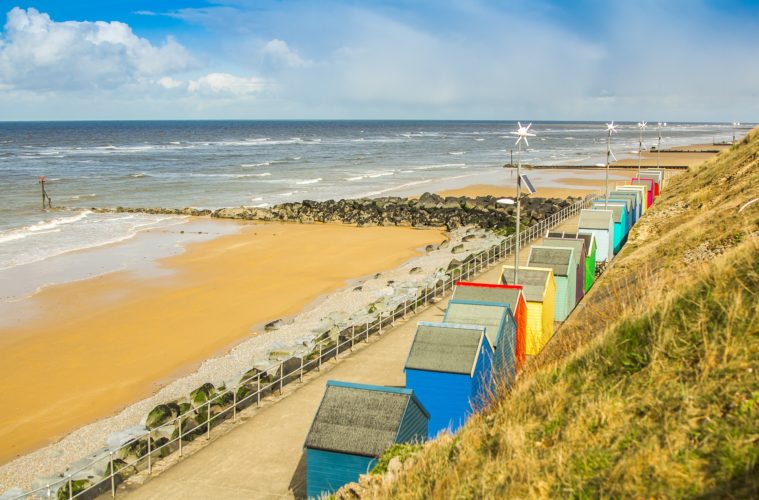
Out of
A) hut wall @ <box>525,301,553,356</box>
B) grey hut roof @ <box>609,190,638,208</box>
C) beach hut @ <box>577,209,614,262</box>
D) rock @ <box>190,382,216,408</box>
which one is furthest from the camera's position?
grey hut roof @ <box>609,190,638,208</box>

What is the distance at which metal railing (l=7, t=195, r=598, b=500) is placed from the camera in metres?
10.9

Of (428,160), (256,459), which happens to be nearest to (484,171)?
(428,160)

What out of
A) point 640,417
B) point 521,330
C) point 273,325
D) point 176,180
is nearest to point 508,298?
point 521,330

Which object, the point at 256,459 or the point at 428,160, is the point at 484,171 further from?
the point at 256,459

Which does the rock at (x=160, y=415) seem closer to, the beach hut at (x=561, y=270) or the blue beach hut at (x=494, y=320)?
the blue beach hut at (x=494, y=320)

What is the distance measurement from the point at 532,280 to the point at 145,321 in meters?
13.4

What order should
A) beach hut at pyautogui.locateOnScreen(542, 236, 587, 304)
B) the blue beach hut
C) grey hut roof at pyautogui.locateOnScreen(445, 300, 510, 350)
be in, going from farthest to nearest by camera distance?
beach hut at pyautogui.locateOnScreen(542, 236, 587, 304) → grey hut roof at pyautogui.locateOnScreen(445, 300, 510, 350) → the blue beach hut

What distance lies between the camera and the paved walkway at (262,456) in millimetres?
10672

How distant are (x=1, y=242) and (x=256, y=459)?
3180cm

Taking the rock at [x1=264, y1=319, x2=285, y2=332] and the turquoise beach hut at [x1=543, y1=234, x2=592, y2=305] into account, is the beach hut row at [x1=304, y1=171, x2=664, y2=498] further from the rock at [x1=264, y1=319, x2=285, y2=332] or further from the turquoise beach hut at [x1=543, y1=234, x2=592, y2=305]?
the rock at [x1=264, y1=319, x2=285, y2=332]

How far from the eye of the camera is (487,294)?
15016mm

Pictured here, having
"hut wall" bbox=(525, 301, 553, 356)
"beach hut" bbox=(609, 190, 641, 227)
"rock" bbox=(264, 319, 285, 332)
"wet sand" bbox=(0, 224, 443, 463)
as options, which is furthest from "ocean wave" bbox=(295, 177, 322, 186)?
"hut wall" bbox=(525, 301, 553, 356)

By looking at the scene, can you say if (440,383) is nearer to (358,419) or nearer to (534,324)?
(358,419)

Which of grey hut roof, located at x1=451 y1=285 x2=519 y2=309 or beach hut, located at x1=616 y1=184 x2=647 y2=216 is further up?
beach hut, located at x1=616 y1=184 x2=647 y2=216
